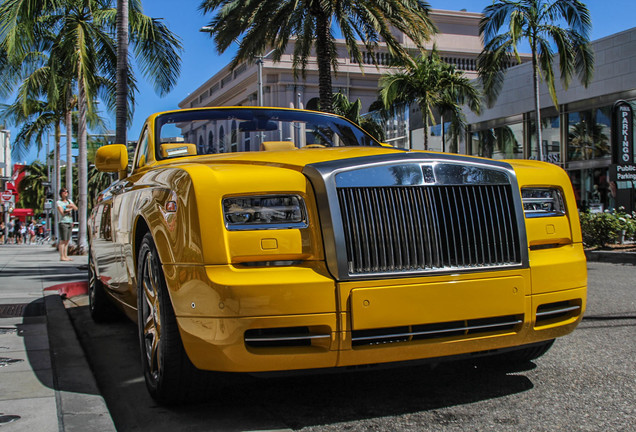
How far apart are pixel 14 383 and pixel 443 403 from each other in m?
2.27

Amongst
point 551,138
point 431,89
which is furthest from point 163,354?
point 431,89

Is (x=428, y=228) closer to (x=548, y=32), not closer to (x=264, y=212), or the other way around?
(x=264, y=212)

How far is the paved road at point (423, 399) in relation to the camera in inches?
116

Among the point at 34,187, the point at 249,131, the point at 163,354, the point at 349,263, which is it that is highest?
the point at 34,187

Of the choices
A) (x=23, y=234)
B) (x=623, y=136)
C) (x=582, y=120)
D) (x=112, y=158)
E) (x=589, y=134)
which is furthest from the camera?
(x=23, y=234)

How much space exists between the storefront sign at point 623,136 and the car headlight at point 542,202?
592 inches

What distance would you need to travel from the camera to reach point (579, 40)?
2138cm

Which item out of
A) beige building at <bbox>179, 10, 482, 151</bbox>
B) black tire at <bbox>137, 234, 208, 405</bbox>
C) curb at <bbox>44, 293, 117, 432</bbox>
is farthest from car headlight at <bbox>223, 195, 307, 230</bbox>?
beige building at <bbox>179, 10, 482, 151</bbox>

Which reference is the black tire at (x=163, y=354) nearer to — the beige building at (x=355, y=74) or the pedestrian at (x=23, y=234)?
the beige building at (x=355, y=74)

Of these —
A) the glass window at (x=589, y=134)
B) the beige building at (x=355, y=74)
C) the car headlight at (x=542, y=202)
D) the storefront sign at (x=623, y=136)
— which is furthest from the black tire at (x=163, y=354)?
the beige building at (x=355, y=74)

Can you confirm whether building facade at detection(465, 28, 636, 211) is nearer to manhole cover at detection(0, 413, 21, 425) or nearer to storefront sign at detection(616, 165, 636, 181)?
storefront sign at detection(616, 165, 636, 181)

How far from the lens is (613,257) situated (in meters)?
14.1

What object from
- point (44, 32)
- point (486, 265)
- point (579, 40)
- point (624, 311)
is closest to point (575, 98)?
point (579, 40)

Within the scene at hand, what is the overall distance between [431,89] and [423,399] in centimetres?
2758
